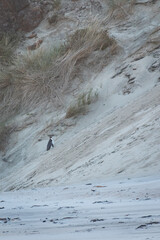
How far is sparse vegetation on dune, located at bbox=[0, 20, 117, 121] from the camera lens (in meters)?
11.0

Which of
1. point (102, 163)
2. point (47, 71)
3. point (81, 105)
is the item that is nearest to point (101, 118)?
point (81, 105)

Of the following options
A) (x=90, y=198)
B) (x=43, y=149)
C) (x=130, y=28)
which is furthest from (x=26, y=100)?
(x=90, y=198)

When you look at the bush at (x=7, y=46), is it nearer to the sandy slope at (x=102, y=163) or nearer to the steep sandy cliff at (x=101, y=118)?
the steep sandy cliff at (x=101, y=118)

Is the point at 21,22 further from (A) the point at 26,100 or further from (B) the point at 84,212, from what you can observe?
(B) the point at 84,212

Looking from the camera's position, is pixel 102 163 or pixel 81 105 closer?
pixel 102 163

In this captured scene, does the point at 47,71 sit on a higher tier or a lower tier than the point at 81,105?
higher

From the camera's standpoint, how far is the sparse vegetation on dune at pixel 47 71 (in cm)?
1096

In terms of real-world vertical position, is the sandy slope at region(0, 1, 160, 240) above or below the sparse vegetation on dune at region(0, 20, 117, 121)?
below

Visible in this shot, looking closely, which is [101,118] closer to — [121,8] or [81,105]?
[81,105]

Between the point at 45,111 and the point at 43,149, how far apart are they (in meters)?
1.45

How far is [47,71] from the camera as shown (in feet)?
36.7

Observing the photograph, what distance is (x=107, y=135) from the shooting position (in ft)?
22.4

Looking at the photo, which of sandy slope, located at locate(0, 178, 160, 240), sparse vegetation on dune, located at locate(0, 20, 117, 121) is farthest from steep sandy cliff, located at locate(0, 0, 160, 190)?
sandy slope, located at locate(0, 178, 160, 240)

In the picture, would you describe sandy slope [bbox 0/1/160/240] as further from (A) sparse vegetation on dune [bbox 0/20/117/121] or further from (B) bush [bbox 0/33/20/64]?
(B) bush [bbox 0/33/20/64]
